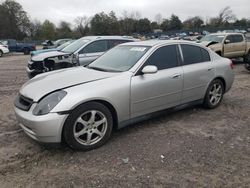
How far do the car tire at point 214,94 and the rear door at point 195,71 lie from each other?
6.5 inches

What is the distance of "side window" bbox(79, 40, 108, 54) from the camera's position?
8695 millimetres

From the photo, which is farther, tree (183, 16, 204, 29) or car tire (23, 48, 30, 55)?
tree (183, 16, 204, 29)

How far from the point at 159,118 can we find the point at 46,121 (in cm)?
246

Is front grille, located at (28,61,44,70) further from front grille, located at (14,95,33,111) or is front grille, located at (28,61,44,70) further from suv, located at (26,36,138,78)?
front grille, located at (14,95,33,111)

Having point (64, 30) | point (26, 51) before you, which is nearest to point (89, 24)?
point (64, 30)

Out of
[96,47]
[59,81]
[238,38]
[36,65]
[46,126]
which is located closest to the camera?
[46,126]

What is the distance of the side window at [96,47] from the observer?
8.70 metres

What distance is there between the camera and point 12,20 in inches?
2648

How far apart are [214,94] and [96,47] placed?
15.1 feet

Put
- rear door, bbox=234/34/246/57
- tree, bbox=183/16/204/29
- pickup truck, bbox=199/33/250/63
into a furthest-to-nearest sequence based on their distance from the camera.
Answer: tree, bbox=183/16/204/29
rear door, bbox=234/34/246/57
pickup truck, bbox=199/33/250/63

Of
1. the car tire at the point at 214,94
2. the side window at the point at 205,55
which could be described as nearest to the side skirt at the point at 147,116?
the car tire at the point at 214,94

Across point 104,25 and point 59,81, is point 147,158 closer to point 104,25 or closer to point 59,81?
point 59,81

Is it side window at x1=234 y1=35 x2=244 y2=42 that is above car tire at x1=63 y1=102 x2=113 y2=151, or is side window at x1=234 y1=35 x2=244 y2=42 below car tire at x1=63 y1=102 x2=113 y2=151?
above

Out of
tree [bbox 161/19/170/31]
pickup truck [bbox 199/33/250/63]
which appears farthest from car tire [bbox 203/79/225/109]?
tree [bbox 161/19/170/31]
